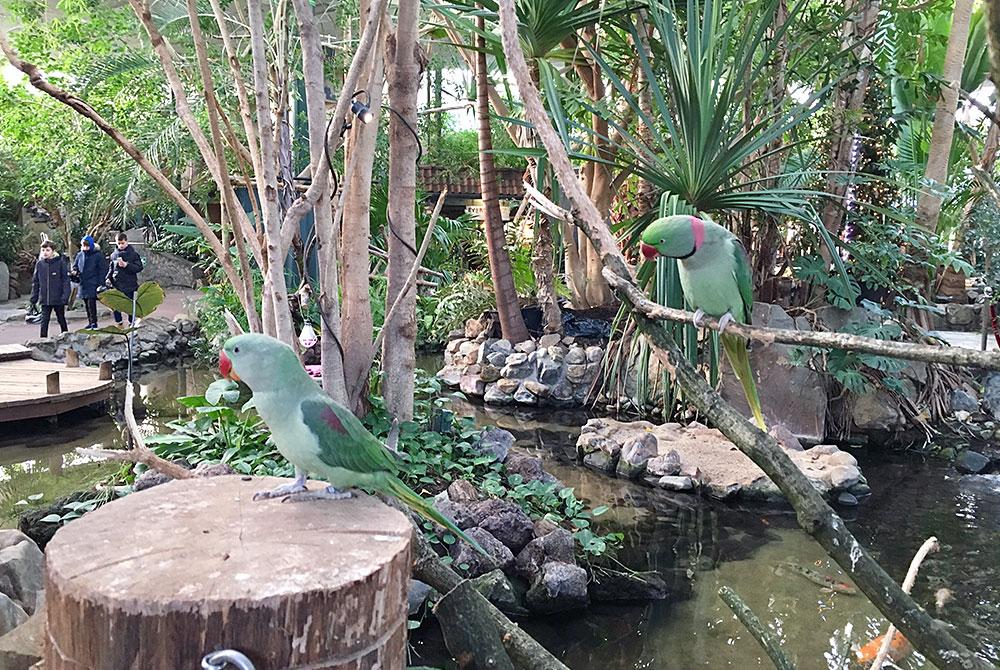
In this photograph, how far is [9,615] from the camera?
2691 millimetres

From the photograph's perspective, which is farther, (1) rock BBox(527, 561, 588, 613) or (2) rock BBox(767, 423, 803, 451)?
(2) rock BBox(767, 423, 803, 451)

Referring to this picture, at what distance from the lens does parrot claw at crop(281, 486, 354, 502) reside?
1416 mm

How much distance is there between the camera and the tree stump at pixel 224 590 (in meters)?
0.97

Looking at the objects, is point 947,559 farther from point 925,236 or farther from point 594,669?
point 925,236

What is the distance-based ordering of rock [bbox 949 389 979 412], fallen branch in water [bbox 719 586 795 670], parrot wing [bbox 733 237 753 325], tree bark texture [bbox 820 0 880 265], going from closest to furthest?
1. fallen branch in water [bbox 719 586 795 670]
2. parrot wing [bbox 733 237 753 325]
3. tree bark texture [bbox 820 0 880 265]
4. rock [bbox 949 389 979 412]

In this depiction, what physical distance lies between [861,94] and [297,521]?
641cm

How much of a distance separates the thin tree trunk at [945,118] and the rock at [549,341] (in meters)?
3.17

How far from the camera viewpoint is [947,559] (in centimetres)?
397

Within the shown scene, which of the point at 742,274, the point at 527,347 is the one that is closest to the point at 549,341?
the point at 527,347

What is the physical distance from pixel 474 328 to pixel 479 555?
16.3 feet

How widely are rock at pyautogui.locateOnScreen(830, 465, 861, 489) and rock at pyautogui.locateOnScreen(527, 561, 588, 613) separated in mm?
2289

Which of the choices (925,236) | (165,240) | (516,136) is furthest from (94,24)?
(925,236)

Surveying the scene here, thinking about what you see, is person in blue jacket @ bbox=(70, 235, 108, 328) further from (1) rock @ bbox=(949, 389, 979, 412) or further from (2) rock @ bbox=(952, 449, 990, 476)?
(1) rock @ bbox=(949, 389, 979, 412)

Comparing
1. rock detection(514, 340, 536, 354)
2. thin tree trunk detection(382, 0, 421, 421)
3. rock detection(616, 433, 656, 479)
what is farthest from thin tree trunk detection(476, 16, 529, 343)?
rock detection(616, 433, 656, 479)
